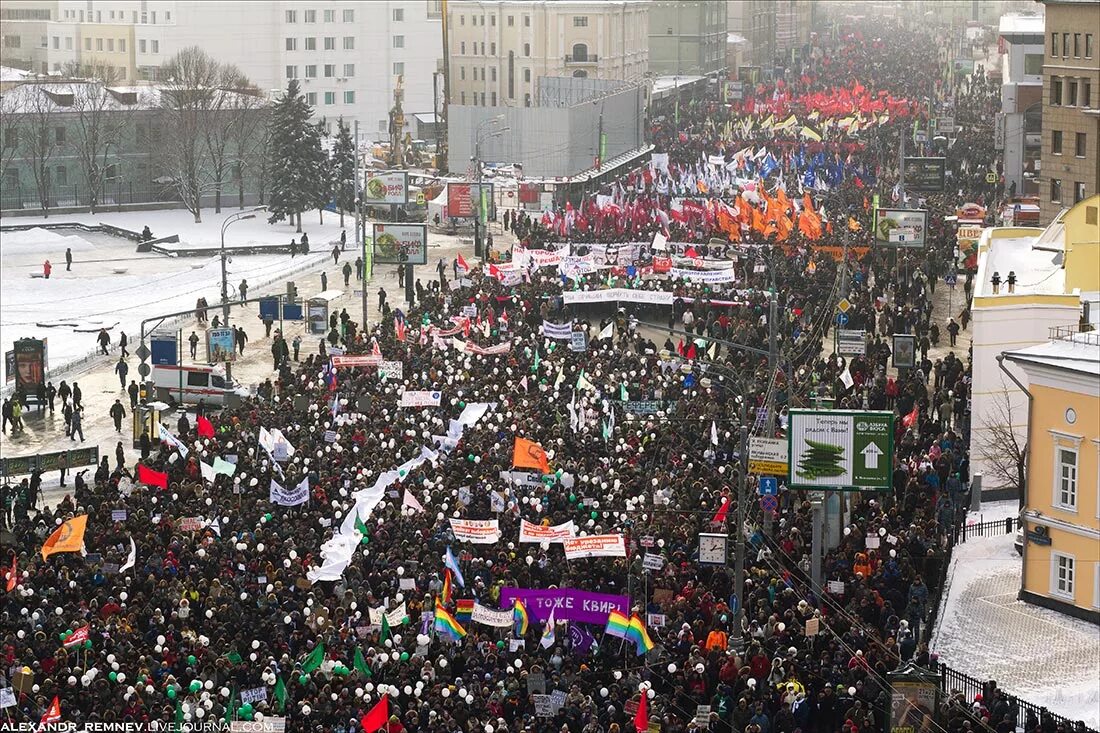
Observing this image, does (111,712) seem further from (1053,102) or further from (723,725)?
(1053,102)

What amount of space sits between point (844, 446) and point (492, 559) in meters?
5.13

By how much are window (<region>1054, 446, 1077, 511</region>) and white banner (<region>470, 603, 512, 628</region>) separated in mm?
8970

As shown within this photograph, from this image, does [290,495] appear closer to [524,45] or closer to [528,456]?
[528,456]

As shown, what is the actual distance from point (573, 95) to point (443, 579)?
Result: 76.0 metres

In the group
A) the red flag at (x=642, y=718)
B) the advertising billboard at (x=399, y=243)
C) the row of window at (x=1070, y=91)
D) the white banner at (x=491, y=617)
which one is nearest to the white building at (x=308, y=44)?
the advertising billboard at (x=399, y=243)

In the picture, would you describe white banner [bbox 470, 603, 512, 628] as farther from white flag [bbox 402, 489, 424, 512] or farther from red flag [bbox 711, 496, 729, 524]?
red flag [bbox 711, 496, 729, 524]

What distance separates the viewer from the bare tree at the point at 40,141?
87.2m

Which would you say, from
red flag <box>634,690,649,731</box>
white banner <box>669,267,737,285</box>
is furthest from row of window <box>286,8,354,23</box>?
red flag <box>634,690,649,731</box>

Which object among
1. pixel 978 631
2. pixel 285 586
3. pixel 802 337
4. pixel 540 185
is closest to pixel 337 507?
pixel 285 586

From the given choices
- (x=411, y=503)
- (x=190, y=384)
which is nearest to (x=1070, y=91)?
(x=190, y=384)

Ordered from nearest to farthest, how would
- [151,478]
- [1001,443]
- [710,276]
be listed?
[151,478] < [1001,443] < [710,276]

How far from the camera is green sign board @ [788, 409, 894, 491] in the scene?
27547 mm

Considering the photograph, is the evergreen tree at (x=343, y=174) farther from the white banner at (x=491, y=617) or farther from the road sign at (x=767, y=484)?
the white banner at (x=491, y=617)

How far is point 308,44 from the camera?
11531cm
